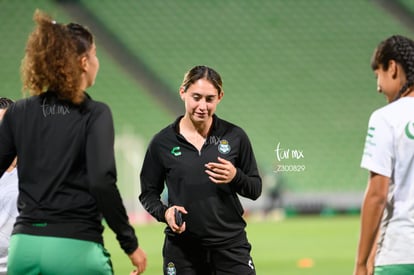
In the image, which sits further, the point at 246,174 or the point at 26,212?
the point at 246,174

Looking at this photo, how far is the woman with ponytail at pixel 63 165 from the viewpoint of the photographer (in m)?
3.20

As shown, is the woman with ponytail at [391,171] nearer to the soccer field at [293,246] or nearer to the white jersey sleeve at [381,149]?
the white jersey sleeve at [381,149]

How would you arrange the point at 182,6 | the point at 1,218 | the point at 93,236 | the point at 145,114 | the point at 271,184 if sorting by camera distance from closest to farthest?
the point at 93,236
the point at 1,218
the point at 271,184
the point at 145,114
the point at 182,6

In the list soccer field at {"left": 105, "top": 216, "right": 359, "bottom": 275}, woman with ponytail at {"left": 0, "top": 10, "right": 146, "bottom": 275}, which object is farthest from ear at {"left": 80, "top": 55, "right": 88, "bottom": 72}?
soccer field at {"left": 105, "top": 216, "right": 359, "bottom": 275}

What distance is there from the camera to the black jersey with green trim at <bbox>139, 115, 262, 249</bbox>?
445cm

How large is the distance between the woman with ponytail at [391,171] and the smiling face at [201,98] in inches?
50.7

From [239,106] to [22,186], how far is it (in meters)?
14.9

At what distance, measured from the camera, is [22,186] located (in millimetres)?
3318

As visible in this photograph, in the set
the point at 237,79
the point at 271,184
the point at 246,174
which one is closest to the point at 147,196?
the point at 246,174

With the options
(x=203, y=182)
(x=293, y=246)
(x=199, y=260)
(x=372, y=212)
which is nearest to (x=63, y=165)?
(x=372, y=212)

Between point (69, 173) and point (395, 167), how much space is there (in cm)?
131

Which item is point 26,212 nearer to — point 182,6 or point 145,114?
point 145,114

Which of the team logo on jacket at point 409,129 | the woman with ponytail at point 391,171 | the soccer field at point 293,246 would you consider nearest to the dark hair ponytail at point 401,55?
the woman with ponytail at point 391,171

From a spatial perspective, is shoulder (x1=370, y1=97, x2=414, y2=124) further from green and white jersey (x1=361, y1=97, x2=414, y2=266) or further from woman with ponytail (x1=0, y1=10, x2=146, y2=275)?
woman with ponytail (x1=0, y1=10, x2=146, y2=275)
